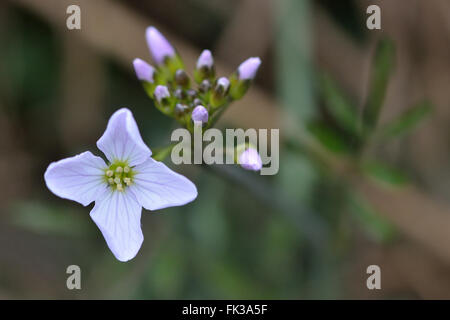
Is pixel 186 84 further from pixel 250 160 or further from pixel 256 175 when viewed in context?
pixel 256 175

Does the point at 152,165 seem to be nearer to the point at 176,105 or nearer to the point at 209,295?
the point at 176,105

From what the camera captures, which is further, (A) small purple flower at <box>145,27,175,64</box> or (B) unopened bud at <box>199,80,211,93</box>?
(A) small purple flower at <box>145,27,175,64</box>

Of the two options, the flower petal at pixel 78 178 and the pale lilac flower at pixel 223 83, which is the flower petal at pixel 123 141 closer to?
the flower petal at pixel 78 178

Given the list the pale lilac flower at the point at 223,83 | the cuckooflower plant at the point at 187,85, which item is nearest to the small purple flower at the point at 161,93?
the cuckooflower plant at the point at 187,85

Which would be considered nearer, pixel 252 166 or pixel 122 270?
pixel 252 166

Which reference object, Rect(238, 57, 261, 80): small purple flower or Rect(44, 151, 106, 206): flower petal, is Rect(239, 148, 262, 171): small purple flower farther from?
Rect(44, 151, 106, 206): flower petal

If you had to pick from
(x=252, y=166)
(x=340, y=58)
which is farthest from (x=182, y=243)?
(x=340, y=58)

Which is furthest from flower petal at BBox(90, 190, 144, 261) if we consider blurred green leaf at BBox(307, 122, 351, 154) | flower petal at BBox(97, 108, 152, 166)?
blurred green leaf at BBox(307, 122, 351, 154)
